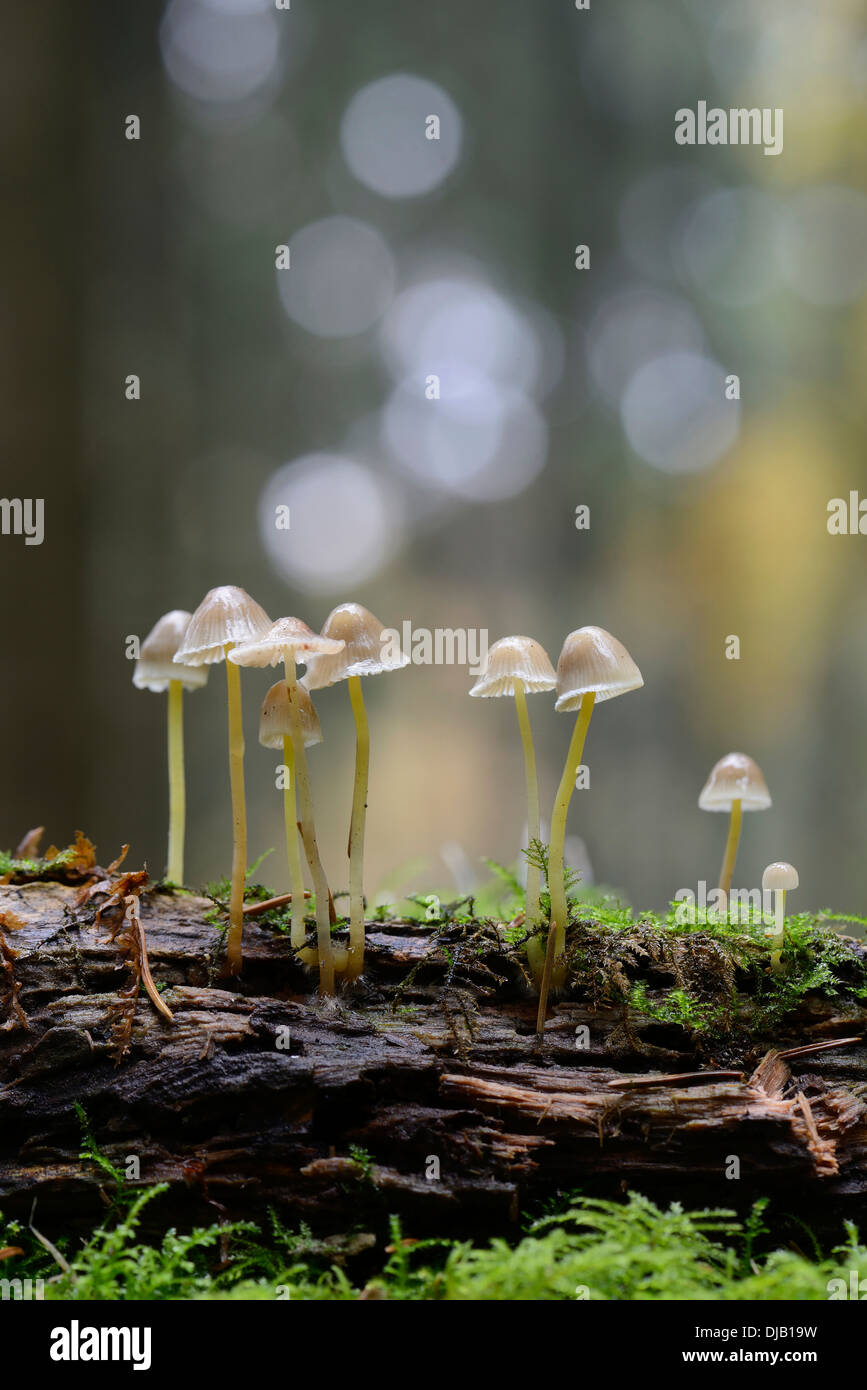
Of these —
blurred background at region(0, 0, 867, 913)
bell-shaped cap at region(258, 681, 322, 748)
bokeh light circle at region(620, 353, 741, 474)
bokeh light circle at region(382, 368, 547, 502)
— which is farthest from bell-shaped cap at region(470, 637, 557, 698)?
bokeh light circle at region(620, 353, 741, 474)

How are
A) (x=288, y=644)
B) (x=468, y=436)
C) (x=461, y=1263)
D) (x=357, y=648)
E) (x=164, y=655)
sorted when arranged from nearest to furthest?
(x=461, y=1263), (x=288, y=644), (x=357, y=648), (x=164, y=655), (x=468, y=436)

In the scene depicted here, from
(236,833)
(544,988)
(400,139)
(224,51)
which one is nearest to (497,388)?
(400,139)

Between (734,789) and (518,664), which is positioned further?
(734,789)

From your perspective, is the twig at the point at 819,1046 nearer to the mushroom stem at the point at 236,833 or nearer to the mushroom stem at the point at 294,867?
the mushroom stem at the point at 294,867

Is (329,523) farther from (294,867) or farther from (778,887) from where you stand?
(778,887)

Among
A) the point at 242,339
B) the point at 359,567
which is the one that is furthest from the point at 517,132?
the point at 359,567
